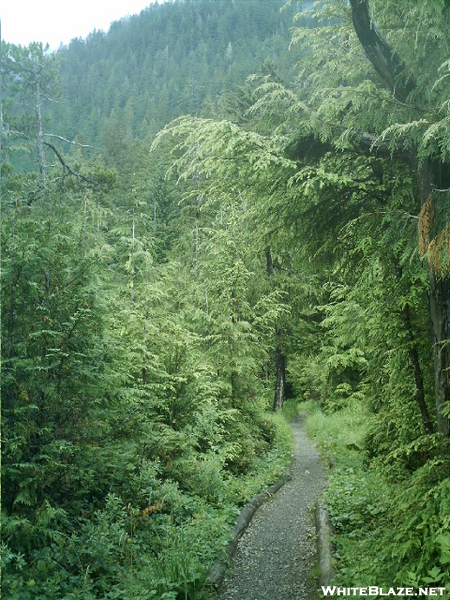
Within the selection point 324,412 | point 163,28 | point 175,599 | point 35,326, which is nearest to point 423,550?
point 175,599

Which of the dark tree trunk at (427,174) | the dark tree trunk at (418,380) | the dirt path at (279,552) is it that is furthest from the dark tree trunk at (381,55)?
the dirt path at (279,552)

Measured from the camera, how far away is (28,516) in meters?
4.80

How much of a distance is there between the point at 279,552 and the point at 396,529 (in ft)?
9.52

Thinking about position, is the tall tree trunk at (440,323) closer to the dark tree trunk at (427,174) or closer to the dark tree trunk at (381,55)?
the dark tree trunk at (427,174)

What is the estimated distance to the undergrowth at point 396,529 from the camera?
3770 millimetres

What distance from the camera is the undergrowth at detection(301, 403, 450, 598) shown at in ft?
12.4

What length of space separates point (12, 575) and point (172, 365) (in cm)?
471

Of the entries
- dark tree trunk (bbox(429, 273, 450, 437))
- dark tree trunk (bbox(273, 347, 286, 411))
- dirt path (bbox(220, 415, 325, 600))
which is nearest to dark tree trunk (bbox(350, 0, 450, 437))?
dark tree trunk (bbox(429, 273, 450, 437))

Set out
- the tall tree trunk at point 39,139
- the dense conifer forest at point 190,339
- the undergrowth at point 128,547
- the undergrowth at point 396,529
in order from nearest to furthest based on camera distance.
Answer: the undergrowth at point 396,529 → the undergrowth at point 128,547 → the dense conifer forest at point 190,339 → the tall tree trunk at point 39,139

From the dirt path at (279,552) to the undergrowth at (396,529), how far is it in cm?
49

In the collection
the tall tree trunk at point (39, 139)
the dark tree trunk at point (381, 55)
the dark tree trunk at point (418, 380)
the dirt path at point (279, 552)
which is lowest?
the dirt path at point (279, 552)

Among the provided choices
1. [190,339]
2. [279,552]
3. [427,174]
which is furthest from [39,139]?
[279,552]

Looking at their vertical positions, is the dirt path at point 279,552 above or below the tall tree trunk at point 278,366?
below

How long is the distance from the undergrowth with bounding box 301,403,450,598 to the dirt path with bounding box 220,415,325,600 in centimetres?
49
